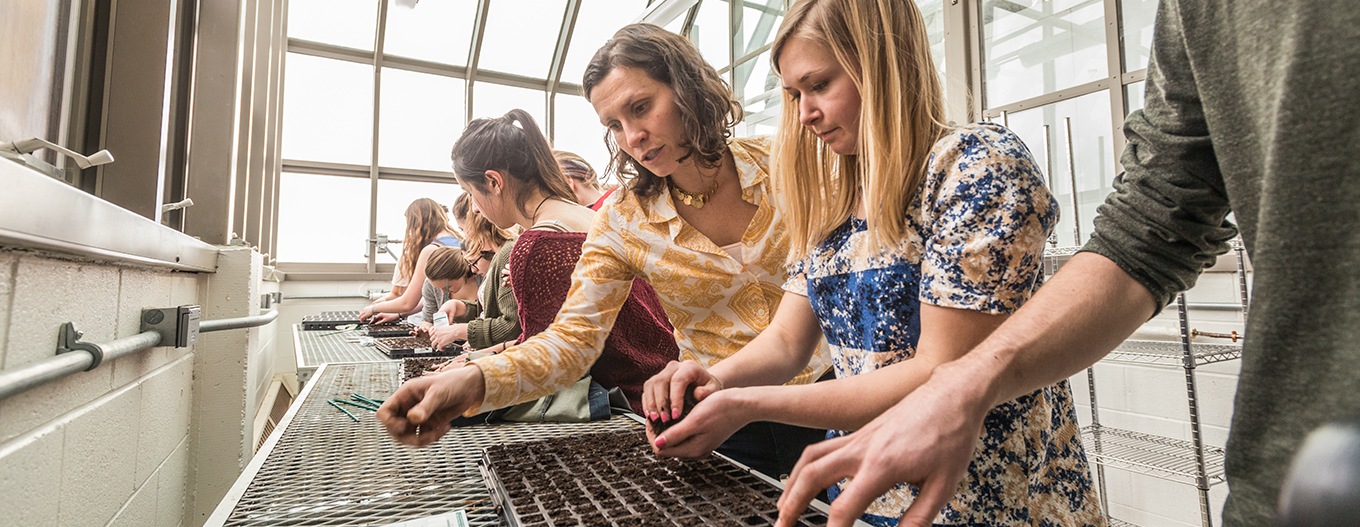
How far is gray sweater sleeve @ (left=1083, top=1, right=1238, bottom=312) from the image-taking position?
475mm

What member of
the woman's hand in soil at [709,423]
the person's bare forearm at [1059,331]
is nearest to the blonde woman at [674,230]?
the woman's hand in soil at [709,423]

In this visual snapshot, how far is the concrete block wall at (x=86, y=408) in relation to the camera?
26.5 inches

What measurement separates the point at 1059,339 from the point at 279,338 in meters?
5.95

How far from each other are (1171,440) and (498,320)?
252cm

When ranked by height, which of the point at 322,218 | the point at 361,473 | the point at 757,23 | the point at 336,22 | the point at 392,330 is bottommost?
the point at 361,473

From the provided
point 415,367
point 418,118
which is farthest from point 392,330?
point 418,118

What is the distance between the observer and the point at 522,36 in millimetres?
6270

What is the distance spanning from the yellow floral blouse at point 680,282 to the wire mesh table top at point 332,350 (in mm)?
1345

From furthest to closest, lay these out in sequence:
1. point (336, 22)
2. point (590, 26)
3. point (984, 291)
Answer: point (590, 26) → point (336, 22) → point (984, 291)

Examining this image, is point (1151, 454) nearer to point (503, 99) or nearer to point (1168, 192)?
point (1168, 192)

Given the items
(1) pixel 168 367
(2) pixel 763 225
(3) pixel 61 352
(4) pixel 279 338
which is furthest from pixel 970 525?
(4) pixel 279 338

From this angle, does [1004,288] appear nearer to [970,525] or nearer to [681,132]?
[970,525]

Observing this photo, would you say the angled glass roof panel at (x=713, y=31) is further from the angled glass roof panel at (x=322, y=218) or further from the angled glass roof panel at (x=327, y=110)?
the angled glass roof panel at (x=322, y=218)

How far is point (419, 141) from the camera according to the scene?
5.86m
